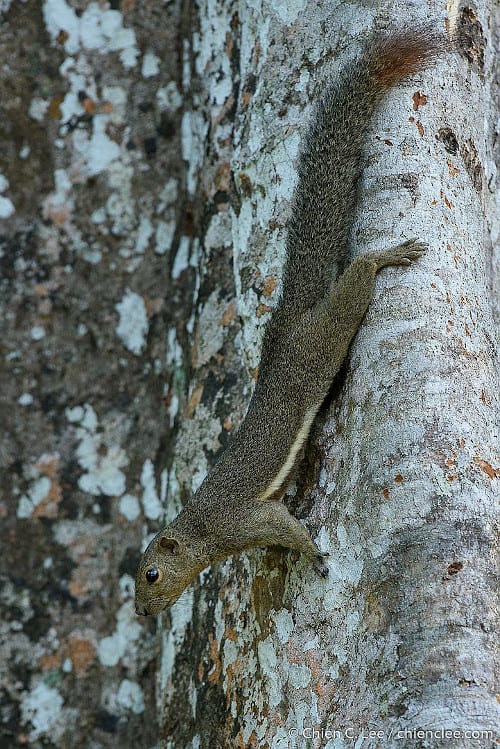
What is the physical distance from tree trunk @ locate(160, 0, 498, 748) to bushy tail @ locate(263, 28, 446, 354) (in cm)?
8

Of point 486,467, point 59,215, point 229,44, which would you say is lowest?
point 486,467

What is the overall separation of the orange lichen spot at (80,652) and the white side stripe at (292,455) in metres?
1.17

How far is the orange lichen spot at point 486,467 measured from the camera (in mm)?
2670

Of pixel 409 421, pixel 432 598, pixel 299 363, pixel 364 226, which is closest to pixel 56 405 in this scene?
pixel 299 363

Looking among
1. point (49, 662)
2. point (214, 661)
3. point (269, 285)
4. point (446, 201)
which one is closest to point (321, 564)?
point (214, 661)

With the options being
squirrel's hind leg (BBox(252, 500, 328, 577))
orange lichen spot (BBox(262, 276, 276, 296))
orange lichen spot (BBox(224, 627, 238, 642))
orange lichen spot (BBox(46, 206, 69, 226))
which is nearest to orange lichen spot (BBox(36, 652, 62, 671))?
orange lichen spot (BBox(224, 627, 238, 642))

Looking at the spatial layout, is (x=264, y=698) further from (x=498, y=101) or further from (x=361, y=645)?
(x=498, y=101)

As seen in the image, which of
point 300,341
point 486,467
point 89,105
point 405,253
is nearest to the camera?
point 486,467

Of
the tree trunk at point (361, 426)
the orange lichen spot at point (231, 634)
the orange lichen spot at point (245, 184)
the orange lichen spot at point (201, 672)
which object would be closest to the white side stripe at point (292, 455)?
the tree trunk at point (361, 426)

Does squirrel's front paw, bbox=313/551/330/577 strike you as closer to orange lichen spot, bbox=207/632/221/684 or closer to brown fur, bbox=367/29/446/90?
orange lichen spot, bbox=207/632/221/684

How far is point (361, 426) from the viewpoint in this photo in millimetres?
2904

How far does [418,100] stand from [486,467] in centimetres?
149

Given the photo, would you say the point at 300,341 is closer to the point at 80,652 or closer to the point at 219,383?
the point at 219,383

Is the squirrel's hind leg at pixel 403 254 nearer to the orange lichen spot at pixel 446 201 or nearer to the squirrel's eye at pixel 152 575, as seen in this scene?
the orange lichen spot at pixel 446 201
